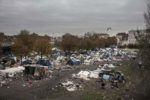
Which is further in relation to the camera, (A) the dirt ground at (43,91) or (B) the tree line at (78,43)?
(B) the tree line at (78,43)

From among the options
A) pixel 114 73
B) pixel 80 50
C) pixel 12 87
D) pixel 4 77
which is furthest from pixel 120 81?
pixel 80 50

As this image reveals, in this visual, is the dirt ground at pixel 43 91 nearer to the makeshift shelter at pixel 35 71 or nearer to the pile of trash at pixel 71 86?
the pile of trash at pixel 71 86

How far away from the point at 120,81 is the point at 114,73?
1689 mm

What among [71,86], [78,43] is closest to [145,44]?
[71,86]

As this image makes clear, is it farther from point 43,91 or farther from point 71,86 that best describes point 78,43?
point 43,91

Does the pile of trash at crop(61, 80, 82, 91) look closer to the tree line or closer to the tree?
the tree

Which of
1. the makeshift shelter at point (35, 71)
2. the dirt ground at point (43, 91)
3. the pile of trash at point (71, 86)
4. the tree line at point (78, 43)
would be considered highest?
the tree line at point (78, 43)

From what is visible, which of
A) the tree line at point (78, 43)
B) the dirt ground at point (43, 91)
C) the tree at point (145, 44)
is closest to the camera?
the tree at point (145, 44)

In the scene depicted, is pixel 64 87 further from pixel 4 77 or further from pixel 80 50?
pixel 80 50

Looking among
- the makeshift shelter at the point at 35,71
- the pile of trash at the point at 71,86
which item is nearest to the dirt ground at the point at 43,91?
the pile of trash at the point at 71,86

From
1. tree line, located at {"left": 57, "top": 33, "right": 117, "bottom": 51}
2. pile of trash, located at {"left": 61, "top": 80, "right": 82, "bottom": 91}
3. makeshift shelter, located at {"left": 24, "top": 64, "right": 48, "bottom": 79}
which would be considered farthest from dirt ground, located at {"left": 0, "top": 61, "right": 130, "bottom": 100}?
tree line, located at {"left": 57, "top": 33, "right": 117, "bottom": 51}

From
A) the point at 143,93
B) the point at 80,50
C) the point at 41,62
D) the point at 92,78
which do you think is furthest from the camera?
the point at 80,50

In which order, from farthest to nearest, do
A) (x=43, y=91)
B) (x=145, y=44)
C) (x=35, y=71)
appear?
(x=35, y=71) < (x=43, y=91) < (x=145, y=44)

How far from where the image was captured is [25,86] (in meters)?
35.9
